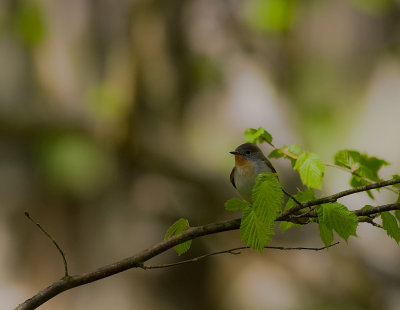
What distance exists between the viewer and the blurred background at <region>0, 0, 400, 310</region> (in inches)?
247

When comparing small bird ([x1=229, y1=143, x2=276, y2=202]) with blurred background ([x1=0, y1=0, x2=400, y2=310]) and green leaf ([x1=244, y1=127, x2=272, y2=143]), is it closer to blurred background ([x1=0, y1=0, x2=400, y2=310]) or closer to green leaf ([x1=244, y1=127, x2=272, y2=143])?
green leaf ([x1=244, y1=127, x2=272, y2=143])

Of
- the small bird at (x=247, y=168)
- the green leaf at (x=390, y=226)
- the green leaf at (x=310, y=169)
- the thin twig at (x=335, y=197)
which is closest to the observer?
the thin twig at (x=335, y=197)

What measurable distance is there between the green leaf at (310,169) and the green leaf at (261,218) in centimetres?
28

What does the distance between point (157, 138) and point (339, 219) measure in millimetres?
4729

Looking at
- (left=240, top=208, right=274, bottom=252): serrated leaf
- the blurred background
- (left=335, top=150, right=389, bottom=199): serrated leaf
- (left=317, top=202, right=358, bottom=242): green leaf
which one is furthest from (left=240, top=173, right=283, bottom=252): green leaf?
the blurred background

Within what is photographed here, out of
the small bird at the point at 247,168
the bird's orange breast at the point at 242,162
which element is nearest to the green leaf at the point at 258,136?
the small bird at the point at 247,168

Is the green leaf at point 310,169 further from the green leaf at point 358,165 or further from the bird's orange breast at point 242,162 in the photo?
the bird's orange breast at point 242,162

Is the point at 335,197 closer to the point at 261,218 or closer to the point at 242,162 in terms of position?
the point at 261,218

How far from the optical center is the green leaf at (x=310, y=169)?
191cm

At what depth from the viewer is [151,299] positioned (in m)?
6.52

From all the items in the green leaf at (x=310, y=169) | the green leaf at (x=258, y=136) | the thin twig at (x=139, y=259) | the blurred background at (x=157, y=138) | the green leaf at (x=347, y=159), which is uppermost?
the blurred background at (x=157, y=138)

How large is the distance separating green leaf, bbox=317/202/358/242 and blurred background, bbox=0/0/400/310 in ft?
14.5

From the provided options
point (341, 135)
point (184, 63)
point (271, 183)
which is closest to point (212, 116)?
point (184, 63)

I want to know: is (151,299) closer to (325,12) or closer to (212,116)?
(212,116)
